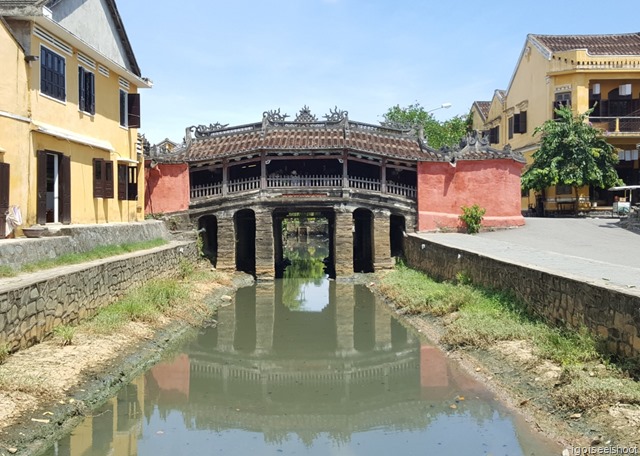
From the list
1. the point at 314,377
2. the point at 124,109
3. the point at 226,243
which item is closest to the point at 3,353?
the point at 314,377

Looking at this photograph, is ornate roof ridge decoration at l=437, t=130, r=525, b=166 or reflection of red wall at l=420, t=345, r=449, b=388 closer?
reflection of red wall at l=420, t=345, r=449, b=388

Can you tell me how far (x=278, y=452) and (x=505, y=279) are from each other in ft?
22.0

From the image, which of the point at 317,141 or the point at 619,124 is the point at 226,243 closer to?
the point at 317,141

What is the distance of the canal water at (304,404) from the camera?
6926mm

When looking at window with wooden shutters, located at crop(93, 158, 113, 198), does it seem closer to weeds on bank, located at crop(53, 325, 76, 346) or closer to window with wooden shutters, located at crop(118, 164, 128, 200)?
window with wooden shutters, located at crop(118, 164, 128, 200)

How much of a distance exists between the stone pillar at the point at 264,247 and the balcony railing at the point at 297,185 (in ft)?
3.62

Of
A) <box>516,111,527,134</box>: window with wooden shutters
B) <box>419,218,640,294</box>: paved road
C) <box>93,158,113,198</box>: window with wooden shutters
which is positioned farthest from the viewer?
<box>516,111,527,134</box>: window with wooden shutters

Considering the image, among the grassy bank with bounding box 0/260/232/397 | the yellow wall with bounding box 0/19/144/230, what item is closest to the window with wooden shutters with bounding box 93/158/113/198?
the yellow wall with bounding box 0/19/144/230

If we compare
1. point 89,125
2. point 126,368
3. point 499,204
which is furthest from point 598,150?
point 126,368

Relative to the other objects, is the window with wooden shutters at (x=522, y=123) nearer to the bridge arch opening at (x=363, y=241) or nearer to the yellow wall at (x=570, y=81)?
the yellow wall at (x=570, y=81)

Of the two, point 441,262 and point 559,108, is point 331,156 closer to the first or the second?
point 441,262

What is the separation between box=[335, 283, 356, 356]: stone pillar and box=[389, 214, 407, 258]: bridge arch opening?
343 centimetres

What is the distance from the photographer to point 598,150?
25703mm

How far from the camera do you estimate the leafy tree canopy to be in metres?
25.3
